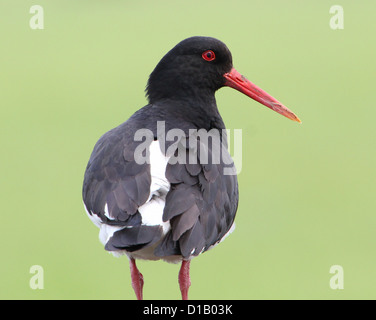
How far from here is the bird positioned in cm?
446

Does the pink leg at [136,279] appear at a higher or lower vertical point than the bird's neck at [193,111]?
lower

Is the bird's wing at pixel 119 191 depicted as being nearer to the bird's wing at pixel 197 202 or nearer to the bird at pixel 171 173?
the bird at pixel 171 173

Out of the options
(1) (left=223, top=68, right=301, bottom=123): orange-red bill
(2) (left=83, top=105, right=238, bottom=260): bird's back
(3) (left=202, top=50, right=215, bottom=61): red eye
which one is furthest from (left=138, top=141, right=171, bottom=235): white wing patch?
(1) (left=223, top=68, right=301, bottom=123): orange-red bill

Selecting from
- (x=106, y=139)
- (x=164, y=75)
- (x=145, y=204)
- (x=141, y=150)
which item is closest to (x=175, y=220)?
(x=145, y=204)

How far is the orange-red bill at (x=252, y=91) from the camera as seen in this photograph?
5.96 metres

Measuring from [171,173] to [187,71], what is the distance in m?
1.22

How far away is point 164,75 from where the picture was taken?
5.66 metres

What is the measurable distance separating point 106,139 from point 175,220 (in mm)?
977

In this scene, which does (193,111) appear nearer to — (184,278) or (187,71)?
(187,71)

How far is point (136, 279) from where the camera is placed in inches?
209

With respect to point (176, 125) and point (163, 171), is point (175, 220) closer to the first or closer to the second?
point (163, 171)

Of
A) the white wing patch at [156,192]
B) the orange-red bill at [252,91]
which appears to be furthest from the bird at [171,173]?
the orange-red bill at [252,91]
